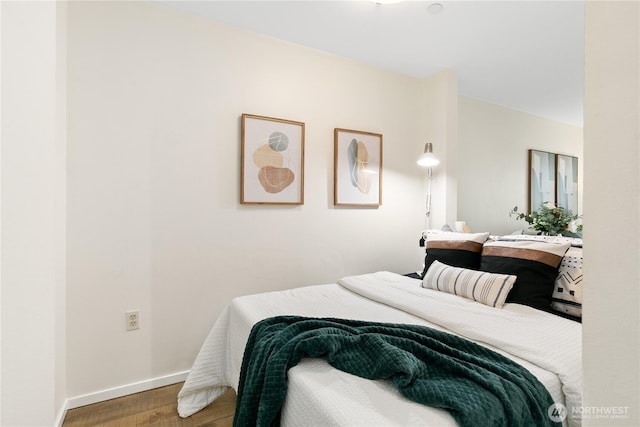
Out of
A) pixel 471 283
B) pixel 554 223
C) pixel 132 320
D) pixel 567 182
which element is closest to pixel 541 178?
pixel 567 182

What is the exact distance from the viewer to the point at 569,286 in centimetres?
166

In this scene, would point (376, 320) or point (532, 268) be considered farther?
point (532, 268)

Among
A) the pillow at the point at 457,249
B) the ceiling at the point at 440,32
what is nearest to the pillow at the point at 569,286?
the pillow at the point at 457,249

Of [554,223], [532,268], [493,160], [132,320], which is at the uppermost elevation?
[493,160]

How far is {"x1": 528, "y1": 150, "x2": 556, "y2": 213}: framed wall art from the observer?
397cm

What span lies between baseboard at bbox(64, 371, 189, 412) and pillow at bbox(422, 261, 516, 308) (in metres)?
1.80

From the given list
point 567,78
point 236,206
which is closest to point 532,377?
point 236,206

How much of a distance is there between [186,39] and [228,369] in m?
2.12

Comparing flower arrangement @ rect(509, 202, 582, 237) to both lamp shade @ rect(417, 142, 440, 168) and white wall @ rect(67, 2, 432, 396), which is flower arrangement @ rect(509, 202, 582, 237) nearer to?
lamp shade @ rect(417, 142, 440, 168)

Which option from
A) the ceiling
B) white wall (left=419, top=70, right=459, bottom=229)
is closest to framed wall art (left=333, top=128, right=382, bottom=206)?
white wall (left=419, top=70, right=459, bottom=229)

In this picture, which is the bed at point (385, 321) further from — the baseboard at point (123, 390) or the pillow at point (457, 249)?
the baseboard at point (123, 390)

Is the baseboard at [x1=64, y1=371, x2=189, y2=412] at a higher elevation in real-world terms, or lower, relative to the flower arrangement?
lower

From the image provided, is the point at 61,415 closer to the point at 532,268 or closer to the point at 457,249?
the point at 457,249

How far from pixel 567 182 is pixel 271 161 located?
4.18 m
